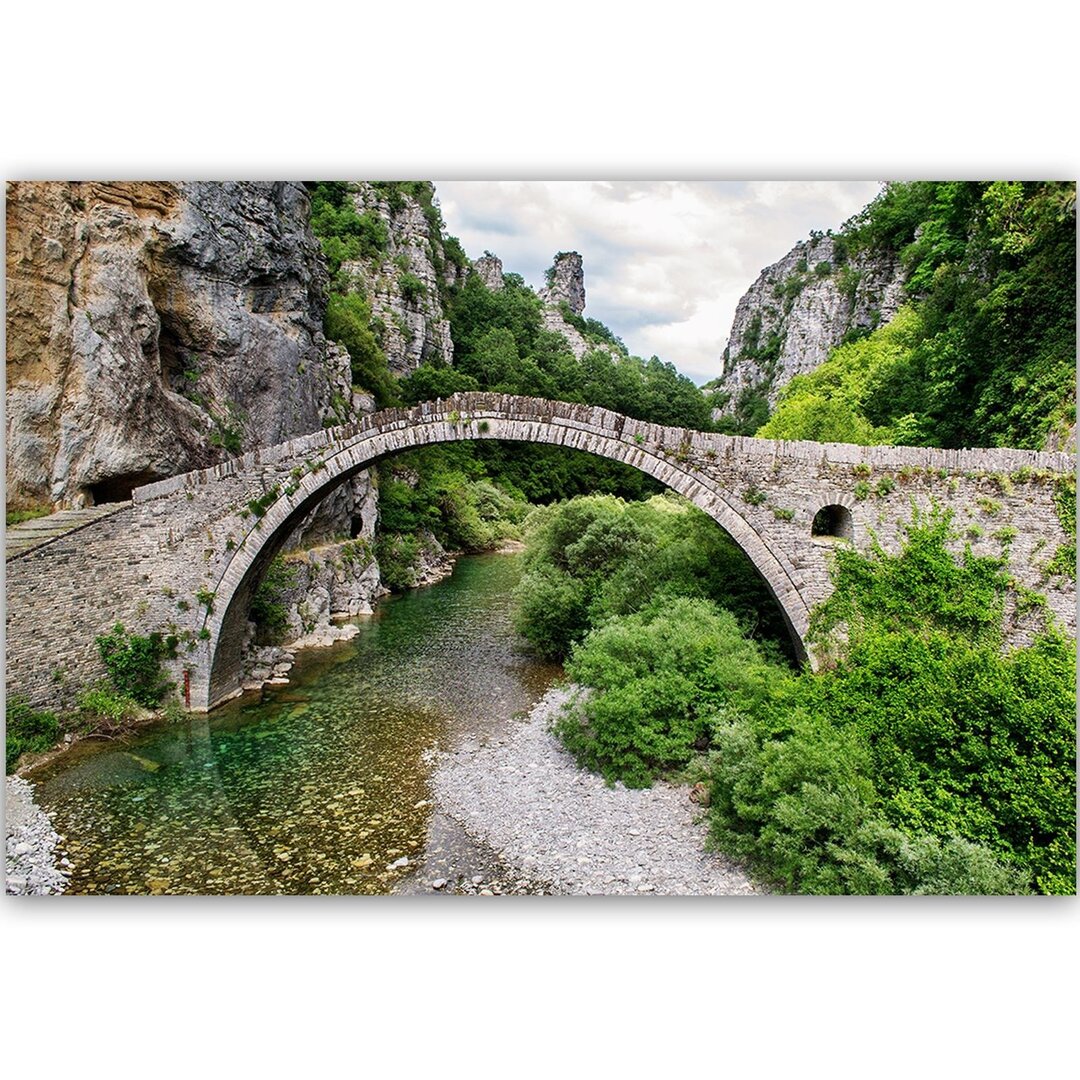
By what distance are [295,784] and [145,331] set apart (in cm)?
759

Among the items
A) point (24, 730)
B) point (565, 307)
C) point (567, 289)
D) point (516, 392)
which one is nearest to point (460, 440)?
point (24, 730)

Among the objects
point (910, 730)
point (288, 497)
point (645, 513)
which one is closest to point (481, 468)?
point (645, 513)

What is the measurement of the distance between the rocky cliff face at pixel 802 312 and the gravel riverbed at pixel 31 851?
92.7 feet

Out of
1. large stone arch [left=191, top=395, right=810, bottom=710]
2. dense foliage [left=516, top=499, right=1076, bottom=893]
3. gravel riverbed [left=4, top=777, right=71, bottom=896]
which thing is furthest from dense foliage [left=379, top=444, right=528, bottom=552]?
gravel riverbed [left=4, top=777, right=71, bottom=896]

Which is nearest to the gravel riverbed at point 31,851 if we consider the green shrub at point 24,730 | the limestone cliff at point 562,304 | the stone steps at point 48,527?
the green shrub at point 24,730

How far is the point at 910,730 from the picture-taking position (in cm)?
626

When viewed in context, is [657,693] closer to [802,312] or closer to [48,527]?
[48,527]

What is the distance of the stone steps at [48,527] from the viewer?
28.0 feet

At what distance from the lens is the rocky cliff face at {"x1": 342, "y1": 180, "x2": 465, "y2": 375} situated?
33625mm

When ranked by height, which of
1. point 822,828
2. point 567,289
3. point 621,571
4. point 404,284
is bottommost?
point 822,828

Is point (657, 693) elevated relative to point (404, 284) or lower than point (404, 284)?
lower

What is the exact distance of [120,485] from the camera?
10828 mm

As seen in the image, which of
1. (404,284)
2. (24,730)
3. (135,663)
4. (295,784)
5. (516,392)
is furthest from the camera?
(404,284)

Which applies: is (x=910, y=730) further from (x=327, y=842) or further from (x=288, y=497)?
(x=288, y=497)
